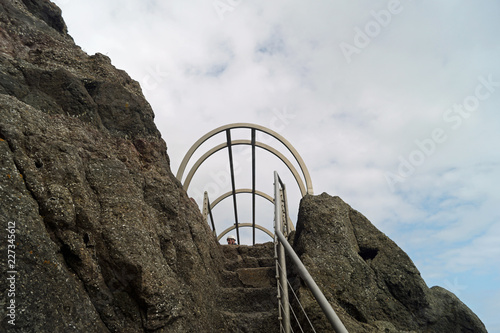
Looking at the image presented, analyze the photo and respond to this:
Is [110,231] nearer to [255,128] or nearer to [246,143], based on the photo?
[255,128]

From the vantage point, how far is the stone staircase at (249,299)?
395cm

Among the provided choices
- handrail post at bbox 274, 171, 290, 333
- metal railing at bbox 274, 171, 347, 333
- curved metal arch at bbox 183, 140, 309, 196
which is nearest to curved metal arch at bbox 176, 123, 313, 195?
curved metal arch at bbox 183, 140, 309, 196

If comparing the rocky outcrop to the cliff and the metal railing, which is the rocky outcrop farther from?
the metal railing

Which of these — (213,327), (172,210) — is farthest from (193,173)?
(213,327)

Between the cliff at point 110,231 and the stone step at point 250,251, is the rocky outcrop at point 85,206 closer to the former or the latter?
the cliff at point 110,231

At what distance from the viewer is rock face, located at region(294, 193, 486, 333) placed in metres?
3.73

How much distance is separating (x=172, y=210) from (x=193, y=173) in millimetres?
7015

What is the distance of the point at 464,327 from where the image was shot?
13.1 ft

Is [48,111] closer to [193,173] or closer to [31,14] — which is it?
[31,14]

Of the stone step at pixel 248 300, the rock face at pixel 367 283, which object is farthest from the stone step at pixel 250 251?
the stone step at pixel 248 300

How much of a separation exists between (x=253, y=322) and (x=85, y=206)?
2.51 meters

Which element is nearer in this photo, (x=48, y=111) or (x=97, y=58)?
(x=48, y=111)

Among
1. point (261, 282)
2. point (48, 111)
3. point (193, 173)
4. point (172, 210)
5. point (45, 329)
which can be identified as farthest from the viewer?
point (193, 173)

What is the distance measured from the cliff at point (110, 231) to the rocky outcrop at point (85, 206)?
0.04 ft
